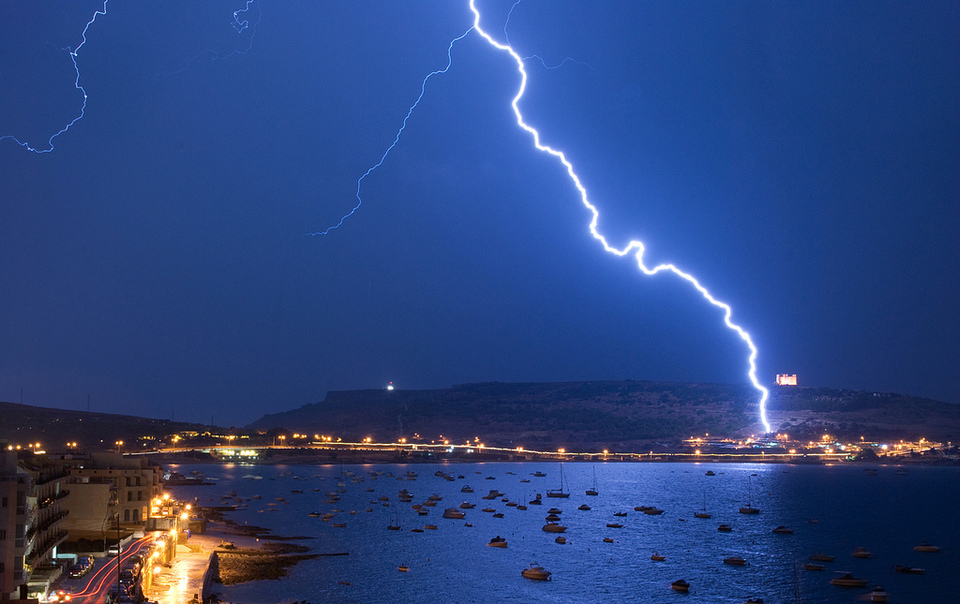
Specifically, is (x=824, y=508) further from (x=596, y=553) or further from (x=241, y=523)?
(x=241, y=523)

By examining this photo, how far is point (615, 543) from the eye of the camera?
54469mm

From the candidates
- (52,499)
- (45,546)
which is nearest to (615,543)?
(52,499)

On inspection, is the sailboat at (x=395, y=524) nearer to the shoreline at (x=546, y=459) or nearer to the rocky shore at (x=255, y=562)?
the rocky shore at (x=255, y=562)

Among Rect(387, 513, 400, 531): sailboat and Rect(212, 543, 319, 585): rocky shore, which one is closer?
Rect(212, 543, 319, 585): rocky shore

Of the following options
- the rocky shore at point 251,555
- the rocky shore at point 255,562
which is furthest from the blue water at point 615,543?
the rocky shore at point 251,555

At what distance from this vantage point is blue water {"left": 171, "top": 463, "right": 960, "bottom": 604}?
38.3 meters

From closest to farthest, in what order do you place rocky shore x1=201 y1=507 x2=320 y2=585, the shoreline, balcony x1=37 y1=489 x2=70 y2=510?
1. balcony x1=37 y1=489 x2=70 y2=510
2. rocky shore x1=201 y1=507 x2=320 y2=585
3. the shoreline

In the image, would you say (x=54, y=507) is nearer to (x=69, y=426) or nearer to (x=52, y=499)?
(x=52, y=499)

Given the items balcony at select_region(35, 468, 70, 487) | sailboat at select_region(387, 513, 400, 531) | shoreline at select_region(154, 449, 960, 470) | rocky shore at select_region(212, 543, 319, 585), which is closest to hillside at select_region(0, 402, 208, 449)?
shoreline at select_region(154, 449, 960, 470)

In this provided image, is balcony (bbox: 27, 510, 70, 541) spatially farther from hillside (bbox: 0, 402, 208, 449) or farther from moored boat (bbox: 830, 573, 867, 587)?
hillside (bbox: 0, 402, 208, 449)

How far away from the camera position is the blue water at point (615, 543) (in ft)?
126

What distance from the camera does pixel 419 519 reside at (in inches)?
2621

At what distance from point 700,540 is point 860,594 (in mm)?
19720

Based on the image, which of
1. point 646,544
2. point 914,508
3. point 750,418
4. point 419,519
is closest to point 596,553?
point 646,544
